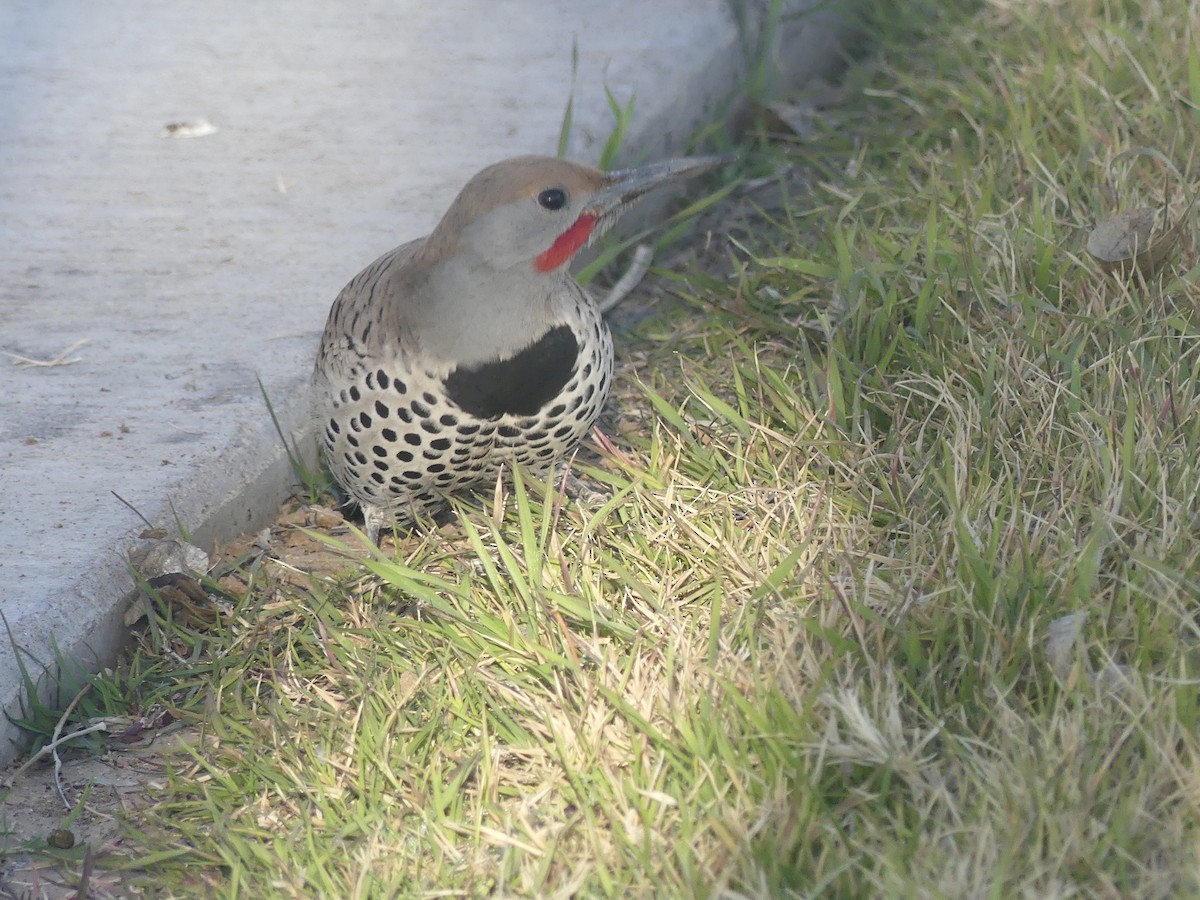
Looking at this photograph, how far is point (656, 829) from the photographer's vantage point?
7.25ft

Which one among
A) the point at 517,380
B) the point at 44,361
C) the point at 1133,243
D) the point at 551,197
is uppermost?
the point at 551,197

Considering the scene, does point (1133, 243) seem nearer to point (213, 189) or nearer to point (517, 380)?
point (517, 380)

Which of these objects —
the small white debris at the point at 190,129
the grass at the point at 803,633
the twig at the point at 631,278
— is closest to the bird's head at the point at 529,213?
the grass at the point at 803,633

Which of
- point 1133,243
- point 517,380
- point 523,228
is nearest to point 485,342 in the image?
point 517,380

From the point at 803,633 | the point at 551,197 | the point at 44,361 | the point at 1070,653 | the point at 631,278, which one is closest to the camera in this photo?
the point at 1070,653

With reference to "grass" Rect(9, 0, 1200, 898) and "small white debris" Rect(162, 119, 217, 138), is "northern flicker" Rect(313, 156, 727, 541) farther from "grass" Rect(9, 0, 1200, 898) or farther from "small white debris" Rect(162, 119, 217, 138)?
"small white debris" Rect(162, 119, 217, 138)

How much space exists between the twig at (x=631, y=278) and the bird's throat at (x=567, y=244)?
103 cm

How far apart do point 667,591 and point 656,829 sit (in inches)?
24.1

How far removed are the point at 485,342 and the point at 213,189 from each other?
1.70 meters

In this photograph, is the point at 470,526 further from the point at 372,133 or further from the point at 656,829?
the point at 372,133

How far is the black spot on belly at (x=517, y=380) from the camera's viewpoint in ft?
9.34

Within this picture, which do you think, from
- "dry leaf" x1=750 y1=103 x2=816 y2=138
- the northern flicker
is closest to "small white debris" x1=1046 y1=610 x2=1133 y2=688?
the northern flicker

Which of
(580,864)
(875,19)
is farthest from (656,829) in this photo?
(875,19)

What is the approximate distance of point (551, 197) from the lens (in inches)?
110
